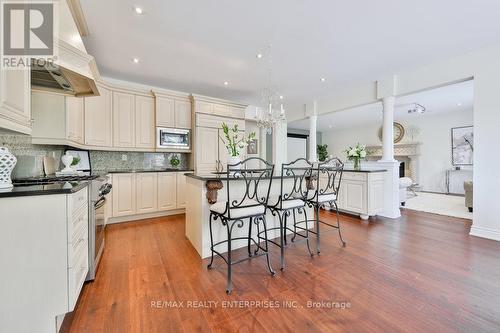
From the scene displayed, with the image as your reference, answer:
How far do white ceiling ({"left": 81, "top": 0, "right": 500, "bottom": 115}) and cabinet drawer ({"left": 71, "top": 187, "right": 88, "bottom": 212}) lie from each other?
73.7 inches

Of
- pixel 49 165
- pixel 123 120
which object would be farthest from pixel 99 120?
pixel 49 165

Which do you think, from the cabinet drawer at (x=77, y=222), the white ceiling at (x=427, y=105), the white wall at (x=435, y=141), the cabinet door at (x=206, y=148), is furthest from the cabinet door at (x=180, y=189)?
the white wall at (x=435, y=141)

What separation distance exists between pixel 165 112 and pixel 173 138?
0.53 meters

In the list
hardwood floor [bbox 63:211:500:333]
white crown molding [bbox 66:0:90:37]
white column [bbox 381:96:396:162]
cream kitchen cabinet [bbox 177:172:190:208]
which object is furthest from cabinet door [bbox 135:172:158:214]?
white column [bbox 381:96:396:162]

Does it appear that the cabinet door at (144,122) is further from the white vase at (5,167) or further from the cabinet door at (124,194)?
the white vase at (5,167)

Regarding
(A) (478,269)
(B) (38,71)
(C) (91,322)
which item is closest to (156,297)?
(C) (91,322)

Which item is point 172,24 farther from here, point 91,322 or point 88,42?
point 91,322

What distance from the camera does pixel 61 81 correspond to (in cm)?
196

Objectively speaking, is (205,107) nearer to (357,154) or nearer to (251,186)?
(251,186)

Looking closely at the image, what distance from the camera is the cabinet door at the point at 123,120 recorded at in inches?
145

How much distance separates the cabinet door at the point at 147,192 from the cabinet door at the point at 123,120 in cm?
66

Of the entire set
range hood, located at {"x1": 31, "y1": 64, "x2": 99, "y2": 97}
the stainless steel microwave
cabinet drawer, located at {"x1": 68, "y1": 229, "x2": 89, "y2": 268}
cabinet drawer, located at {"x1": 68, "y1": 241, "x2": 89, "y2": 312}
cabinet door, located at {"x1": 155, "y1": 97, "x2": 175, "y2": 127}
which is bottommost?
cabinet drawer, located at {"x1": 68, "y1": 241, "x2": 89, "y2": 312}

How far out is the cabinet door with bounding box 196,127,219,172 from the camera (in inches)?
170

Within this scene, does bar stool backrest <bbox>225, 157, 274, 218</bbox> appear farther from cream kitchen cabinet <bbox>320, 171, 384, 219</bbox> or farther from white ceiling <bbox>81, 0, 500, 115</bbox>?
cream kitchen cabinet <bbox>320, 171, 384, 219</bbox>
